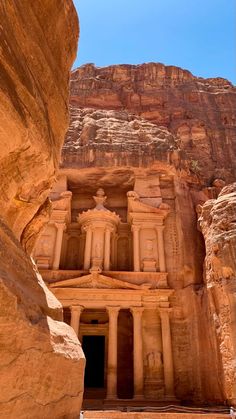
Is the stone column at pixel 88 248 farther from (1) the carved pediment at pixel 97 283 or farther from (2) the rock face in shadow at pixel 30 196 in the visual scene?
(2) the rock face in shadow at pixel 30 196

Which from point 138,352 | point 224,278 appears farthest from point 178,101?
point 138,352

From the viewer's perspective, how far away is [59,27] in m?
4.66

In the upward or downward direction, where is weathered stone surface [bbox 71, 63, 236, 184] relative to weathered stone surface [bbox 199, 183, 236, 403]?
upward

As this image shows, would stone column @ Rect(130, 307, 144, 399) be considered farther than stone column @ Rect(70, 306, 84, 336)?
No

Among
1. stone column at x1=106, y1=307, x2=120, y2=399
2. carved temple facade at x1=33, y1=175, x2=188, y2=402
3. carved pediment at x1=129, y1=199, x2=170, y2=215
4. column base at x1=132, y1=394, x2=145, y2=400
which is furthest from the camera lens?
carved pediment at x1=129, y1=199, x2=170, y2=215

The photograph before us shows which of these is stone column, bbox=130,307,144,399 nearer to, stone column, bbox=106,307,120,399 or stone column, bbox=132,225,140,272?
stone column, bbox=106,307,120,399

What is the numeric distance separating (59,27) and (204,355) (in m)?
15.4

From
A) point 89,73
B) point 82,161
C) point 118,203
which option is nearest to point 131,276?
point 118,203

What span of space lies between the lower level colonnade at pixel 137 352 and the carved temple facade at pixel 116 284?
4 centimetres

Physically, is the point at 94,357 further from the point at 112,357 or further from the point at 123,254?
the point at 123,254

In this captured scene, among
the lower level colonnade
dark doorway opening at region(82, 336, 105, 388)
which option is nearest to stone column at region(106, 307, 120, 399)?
the lower level colonnade

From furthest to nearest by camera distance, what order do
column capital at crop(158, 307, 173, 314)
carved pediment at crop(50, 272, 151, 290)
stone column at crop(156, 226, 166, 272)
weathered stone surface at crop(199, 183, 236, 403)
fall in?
1. stone column at crop(156, 226, 166, 272)
2. carved pediment at crop(50, 272, 151, 290)
3. column capital at crop(158, 307, 173, 314)
4. weathered stone surface at crop(199, 183, 236, 403)

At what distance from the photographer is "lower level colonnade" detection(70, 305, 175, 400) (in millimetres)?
15773

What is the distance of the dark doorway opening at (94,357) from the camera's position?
64.4ft
